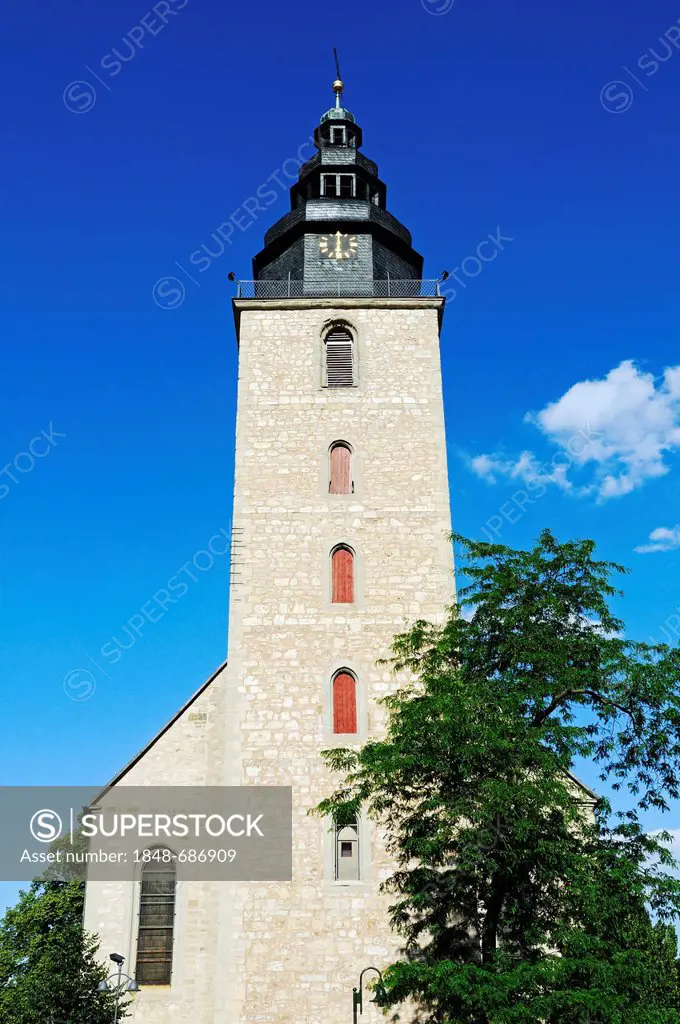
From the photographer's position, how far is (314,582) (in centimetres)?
1820

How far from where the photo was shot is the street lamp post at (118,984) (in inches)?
567

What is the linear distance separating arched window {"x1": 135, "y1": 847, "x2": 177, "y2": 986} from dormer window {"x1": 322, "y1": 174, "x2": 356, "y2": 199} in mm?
16083

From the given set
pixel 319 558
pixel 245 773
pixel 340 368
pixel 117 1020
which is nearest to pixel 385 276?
pixel 340 368

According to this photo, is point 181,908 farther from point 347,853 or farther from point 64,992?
point 347,853

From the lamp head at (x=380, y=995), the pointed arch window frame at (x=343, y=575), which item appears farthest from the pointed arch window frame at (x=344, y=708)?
the lamp head at (x=380, y=995)

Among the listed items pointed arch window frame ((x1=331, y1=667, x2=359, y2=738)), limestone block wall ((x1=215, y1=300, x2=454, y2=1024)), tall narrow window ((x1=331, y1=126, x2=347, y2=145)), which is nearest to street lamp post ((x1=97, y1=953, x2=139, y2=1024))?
limestone block wall ((x1=215, y1=300, x2=454, y2=1024))

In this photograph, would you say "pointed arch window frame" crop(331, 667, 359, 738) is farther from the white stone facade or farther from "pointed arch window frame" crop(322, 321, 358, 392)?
"pointed arch window frame" crop(322, 321, 358, 392)

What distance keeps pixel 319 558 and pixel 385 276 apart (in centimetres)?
781

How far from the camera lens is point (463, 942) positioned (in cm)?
1474

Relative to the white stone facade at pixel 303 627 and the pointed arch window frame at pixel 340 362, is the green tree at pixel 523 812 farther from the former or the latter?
the pointed arch window frame at pixel 340 362

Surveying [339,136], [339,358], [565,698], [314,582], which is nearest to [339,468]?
[314,582]

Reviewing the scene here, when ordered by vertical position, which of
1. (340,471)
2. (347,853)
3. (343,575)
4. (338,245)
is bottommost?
(347,853)

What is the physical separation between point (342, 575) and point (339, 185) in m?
10.9

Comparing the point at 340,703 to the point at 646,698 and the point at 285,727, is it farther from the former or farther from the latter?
the point at 646,698
